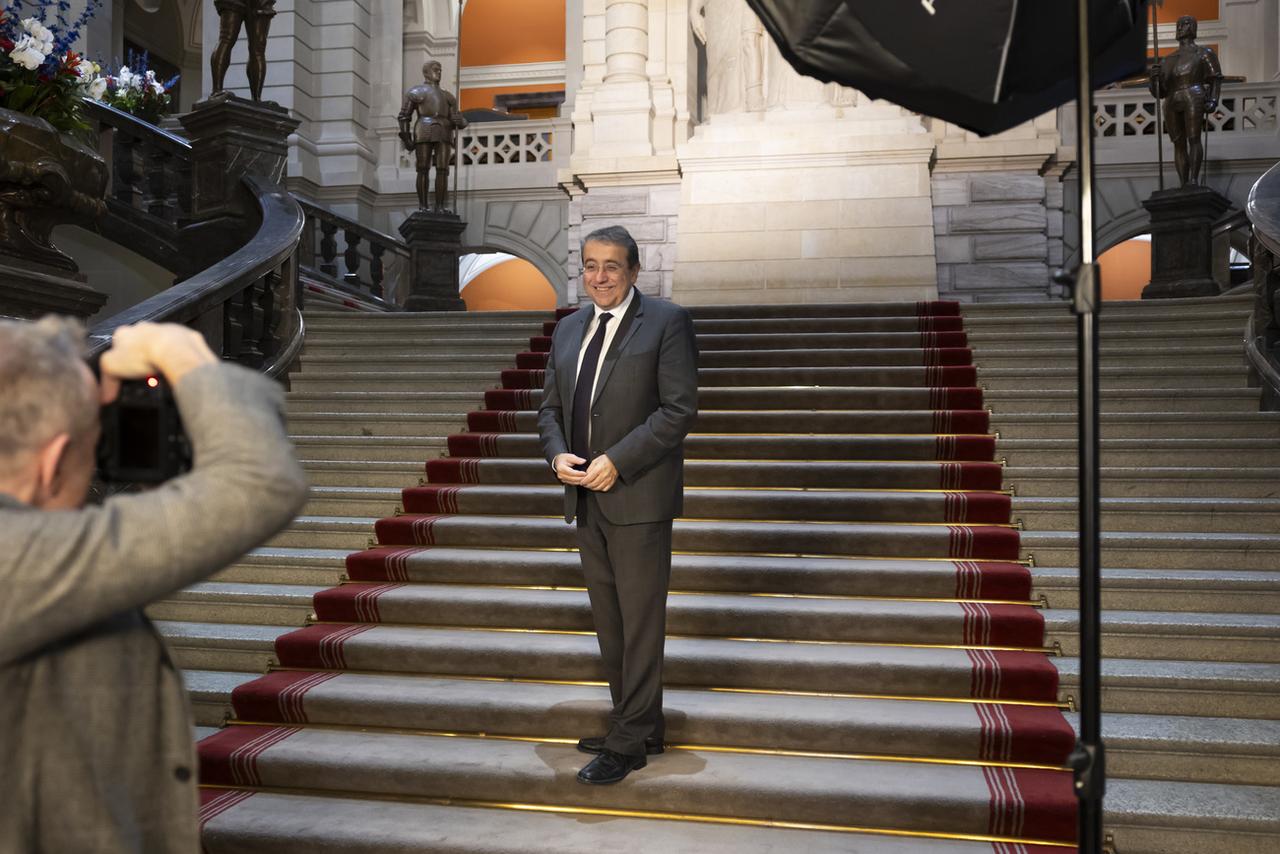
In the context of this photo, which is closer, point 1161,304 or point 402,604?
point 402,604

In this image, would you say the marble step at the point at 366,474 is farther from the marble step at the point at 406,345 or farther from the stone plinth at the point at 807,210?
the stone plinth at the point at 807,210

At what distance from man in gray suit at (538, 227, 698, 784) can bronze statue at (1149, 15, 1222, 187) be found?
8.16 meters

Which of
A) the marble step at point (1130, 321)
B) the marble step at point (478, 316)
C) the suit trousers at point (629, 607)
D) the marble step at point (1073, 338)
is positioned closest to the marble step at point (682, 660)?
the suit trousers at point (629, 607)

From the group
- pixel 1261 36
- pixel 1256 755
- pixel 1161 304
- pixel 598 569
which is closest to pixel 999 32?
pixel 598 569

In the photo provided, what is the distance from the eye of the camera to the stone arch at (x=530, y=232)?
49.7 ft

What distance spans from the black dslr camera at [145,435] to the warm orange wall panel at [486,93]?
18600 mm

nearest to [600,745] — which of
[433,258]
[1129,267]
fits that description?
[433,258]

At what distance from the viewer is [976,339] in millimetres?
7039

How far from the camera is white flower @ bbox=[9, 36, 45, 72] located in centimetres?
466

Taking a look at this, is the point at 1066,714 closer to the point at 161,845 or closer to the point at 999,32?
the point at 999,32

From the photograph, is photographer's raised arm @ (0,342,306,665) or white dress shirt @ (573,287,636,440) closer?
photographer's raised arm @ (0,342,306,665)

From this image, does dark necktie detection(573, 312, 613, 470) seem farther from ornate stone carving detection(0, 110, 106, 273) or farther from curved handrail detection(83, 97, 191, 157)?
curved handrail detection(83, 97, 191, 157)

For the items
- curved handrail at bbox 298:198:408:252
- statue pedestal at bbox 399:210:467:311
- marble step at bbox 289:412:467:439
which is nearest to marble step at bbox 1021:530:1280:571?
marble step at bbox 289:412:467:439

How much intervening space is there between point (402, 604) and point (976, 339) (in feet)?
14.1
